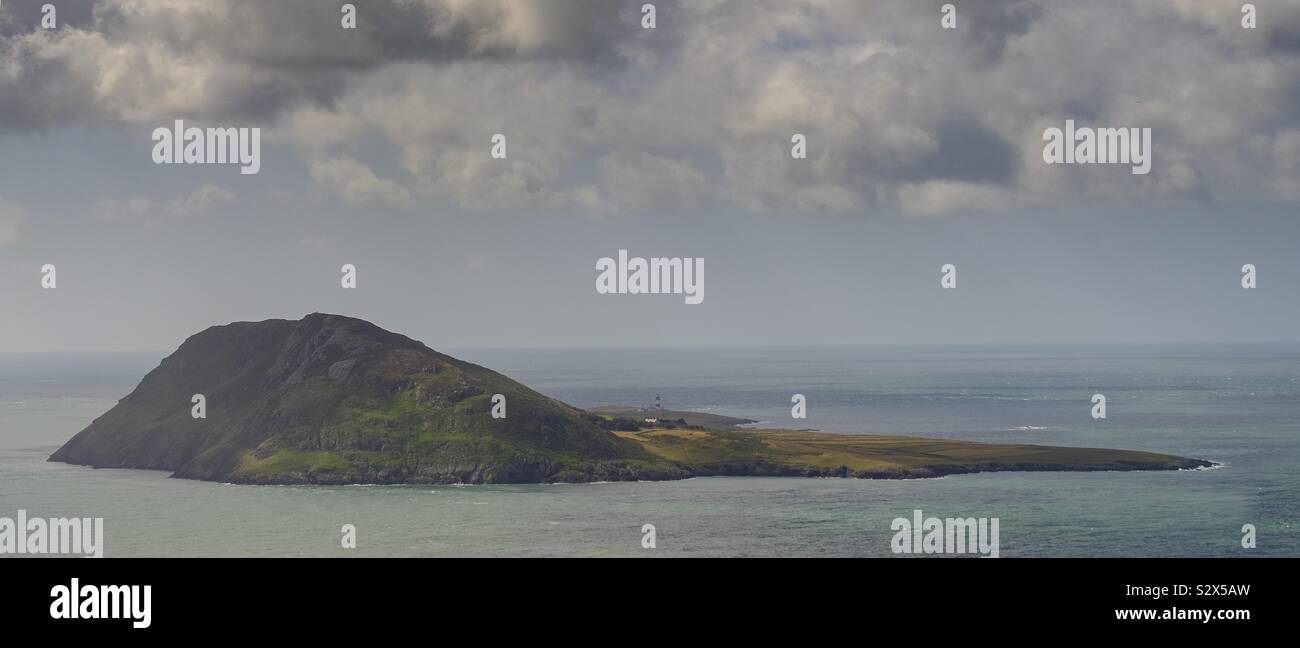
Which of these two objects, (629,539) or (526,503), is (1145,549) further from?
(526,503)

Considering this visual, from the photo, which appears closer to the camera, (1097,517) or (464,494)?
(1097,517)

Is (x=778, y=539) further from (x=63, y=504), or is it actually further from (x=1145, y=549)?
(x=63, y=504)

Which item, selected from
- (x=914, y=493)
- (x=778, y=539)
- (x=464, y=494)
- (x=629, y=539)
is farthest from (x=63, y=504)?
(x=914, y=493)

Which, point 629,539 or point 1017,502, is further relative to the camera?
point 1017,502
